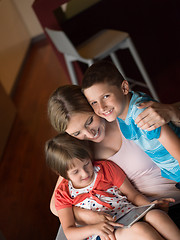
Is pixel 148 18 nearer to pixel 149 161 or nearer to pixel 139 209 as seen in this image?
pixel 149 161

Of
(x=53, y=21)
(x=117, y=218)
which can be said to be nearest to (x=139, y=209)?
(x=117, y=218)

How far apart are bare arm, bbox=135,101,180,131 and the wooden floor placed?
70 cm

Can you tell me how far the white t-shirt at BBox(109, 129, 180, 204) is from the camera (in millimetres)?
1222

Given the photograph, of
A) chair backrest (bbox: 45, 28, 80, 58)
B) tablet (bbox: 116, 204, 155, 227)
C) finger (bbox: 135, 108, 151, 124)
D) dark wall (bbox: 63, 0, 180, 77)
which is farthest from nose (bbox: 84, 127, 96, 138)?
dark wall (bbox: 63, 0, 180, 77)

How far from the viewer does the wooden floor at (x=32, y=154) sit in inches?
60.2

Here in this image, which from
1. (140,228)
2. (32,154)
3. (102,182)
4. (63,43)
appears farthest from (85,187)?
(32,154)

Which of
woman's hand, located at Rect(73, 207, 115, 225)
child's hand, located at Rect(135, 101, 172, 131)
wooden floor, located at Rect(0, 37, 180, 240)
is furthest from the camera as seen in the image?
wooden floor, located at Rect(0, 37, 180, 240)

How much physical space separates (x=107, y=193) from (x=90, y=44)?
5.02ft

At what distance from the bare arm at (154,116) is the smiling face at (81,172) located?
30cm

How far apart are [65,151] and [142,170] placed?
0.33 metres

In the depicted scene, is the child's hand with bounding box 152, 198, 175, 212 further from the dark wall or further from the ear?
the dark wall

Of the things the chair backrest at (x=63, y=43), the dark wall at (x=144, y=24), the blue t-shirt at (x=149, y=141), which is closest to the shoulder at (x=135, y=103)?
the blue t-shirt at (x=149, y=141)

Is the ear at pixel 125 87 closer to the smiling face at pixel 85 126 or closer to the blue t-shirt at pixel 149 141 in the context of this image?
the blue t-shirt at pixel 149 141

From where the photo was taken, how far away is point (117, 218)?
3.63 ft
